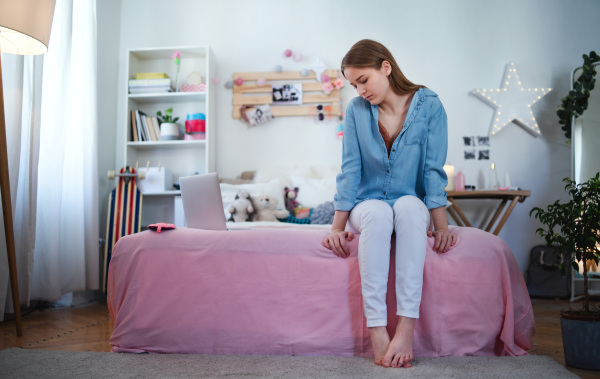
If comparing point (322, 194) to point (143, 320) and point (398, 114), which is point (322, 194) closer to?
point (398, 114)

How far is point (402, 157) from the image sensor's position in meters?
1.63

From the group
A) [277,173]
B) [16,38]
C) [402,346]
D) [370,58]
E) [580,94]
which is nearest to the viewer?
[402,346]

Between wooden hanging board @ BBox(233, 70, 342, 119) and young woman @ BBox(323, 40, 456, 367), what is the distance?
1864 millimetres

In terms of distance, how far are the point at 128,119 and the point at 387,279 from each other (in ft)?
8.56

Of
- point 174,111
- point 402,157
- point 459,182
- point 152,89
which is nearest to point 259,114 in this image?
point 174,111

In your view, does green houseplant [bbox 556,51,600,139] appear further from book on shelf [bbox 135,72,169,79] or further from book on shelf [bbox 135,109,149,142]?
book on shelf [bbox 135,109,149,142]

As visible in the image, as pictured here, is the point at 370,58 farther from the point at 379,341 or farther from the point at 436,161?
the point at 379,341

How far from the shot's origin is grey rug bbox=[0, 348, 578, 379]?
1.29 meters

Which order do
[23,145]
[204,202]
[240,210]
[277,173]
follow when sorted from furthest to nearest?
[277,173]
[240,210]
[23,145]
[204,202]

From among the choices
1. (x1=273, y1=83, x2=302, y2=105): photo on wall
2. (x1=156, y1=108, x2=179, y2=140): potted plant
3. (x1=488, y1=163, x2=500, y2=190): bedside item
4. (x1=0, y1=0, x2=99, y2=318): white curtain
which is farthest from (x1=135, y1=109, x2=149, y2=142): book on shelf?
(x1=488, y1=163, x2=500, y2=190): bedside item

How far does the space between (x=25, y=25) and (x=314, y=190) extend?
5.90ft

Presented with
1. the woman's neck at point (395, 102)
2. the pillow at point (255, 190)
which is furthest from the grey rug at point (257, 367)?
the pillow at point (255, 190)

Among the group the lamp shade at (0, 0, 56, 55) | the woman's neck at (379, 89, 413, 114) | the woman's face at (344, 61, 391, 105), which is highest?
the lamp shade at (0, 0, 56, 55)

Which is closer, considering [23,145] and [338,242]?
[338,242]
